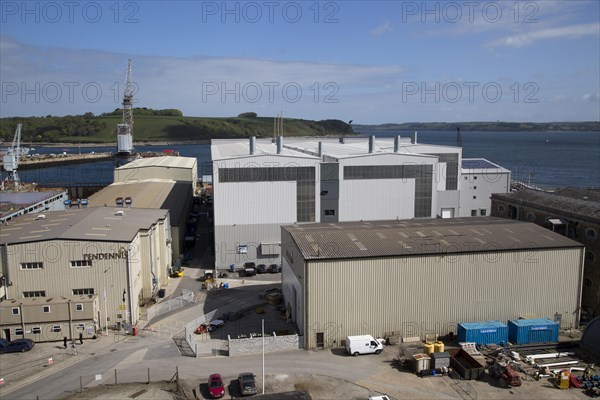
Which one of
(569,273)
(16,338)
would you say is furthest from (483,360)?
(16,338)

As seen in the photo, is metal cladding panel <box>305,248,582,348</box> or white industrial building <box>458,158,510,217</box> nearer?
metal cladding panel <box>305,248,582,348</box>

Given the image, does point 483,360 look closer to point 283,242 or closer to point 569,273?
point 569,273

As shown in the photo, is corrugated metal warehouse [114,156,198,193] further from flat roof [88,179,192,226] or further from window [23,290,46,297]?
window [23,290,46,297]

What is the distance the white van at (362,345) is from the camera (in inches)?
823

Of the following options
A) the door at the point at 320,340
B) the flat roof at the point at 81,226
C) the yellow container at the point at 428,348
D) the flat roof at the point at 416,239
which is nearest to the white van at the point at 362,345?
the door at the point at 320,340

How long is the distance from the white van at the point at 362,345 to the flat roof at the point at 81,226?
1129cm

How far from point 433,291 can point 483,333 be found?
8.80 feet

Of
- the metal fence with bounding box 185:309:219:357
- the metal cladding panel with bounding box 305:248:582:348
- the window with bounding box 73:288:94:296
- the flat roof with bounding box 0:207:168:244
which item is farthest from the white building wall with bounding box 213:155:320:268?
the metal cladding panel with bounding box 305:248:582:348

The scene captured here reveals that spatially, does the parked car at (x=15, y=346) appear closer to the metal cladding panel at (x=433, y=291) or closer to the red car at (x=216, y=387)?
the red car at (x=216, y=387)

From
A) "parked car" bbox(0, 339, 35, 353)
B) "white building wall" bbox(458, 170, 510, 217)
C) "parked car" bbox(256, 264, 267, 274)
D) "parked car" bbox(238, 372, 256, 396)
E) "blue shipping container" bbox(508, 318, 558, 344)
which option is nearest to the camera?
"parked car" bbox(238, 372, 256, 396)

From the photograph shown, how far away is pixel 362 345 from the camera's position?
20.9m

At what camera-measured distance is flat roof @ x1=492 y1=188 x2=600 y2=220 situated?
26156mm

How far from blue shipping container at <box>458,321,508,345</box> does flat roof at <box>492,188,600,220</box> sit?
309 inches

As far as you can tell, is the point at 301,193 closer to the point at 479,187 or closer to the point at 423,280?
the point at 423,280
